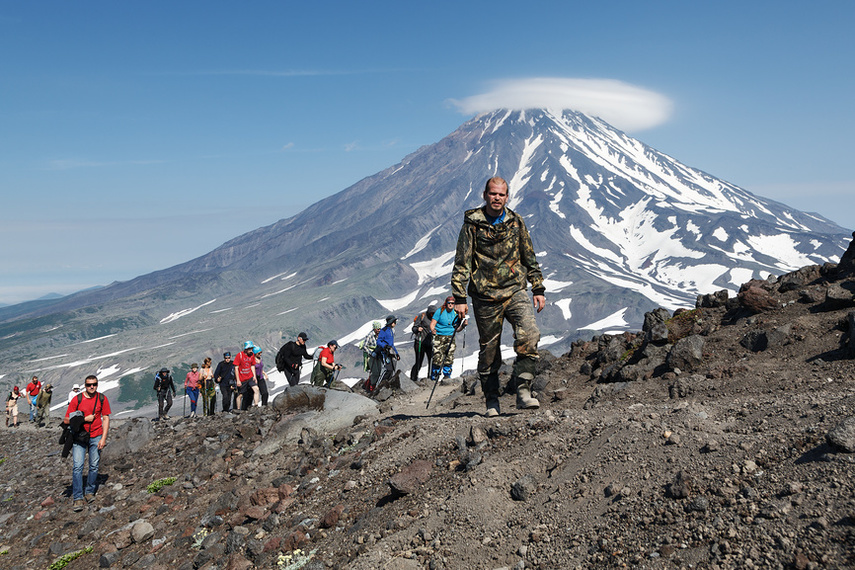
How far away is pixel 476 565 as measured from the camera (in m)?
4.20

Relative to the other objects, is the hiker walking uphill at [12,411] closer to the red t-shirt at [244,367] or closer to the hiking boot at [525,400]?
the red t-shirt at [244,367]

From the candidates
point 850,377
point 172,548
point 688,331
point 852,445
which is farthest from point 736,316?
point 172,548

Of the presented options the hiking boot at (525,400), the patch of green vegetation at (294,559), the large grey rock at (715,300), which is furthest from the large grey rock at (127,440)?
the large grey rock at (715,300)

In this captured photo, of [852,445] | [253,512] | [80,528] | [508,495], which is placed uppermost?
[852,445]

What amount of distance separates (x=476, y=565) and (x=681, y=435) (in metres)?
1.99

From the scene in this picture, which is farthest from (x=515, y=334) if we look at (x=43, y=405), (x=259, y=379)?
(x=43, y=405)

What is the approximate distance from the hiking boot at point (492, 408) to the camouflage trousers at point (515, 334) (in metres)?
0.08

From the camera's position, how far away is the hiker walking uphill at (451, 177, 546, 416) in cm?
686

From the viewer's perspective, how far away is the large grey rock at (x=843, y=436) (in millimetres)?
3727

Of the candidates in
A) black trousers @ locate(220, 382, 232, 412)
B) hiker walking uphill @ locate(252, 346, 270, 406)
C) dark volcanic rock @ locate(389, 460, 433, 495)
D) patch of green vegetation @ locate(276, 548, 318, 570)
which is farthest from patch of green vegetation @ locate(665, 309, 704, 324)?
black trousers @ locate(220, 382, 232, 412)

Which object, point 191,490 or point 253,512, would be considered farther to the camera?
point 191,490

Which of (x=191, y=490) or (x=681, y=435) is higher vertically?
(x=681, y=435)

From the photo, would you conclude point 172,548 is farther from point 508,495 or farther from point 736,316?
point 736,316

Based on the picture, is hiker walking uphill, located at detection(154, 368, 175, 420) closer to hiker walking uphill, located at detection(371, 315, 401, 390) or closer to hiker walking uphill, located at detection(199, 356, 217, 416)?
hiker walking uphill, located at detection(199, 356, 217, 416)
